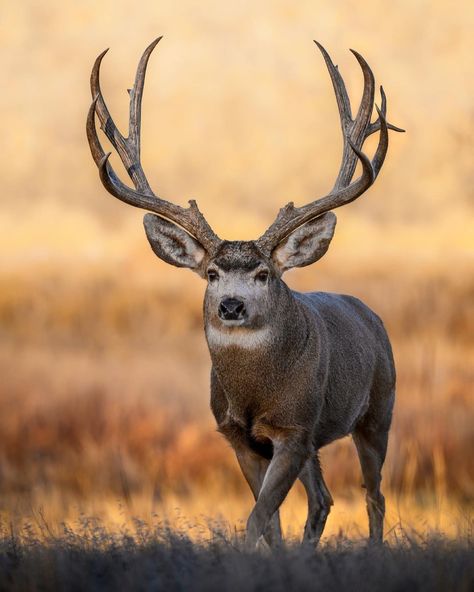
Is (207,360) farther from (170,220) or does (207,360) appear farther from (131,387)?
(170,220)

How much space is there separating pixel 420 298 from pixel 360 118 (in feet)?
77.2

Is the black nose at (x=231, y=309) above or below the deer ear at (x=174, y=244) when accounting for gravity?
below

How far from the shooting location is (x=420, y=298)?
117ft

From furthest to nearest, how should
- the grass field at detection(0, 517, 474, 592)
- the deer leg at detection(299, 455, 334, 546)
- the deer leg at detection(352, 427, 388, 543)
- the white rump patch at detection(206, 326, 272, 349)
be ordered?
1. the deer leg at detection(352, 427, 388, 543)
2. the deer leg at detection(299, 455, 334, 546)
3. the white rump patch at detection(206, 326, 272, 349)
4. the grass field at detection(0, 517, 474, 592)

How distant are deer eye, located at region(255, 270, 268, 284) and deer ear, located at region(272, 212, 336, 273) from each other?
322mm

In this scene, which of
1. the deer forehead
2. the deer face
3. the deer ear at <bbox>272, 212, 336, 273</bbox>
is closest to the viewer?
the deer face

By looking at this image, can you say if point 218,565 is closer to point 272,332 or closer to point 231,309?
point 231,309

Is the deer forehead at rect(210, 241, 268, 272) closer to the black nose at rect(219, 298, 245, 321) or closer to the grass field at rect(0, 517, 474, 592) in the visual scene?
the black nose at rect(219, 298, 245, 321)

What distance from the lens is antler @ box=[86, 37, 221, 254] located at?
11.8 metres

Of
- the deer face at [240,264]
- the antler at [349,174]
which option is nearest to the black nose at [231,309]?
the deer face at [240,264]

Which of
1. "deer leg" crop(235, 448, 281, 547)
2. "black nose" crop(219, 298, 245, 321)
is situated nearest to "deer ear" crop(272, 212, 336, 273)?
"black nose" crop(219, 298, 245, 321)

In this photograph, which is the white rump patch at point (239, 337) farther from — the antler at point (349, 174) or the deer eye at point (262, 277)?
the antler at point (349, 174)

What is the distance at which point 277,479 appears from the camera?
1111 cm

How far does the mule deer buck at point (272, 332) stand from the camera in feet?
36.9
